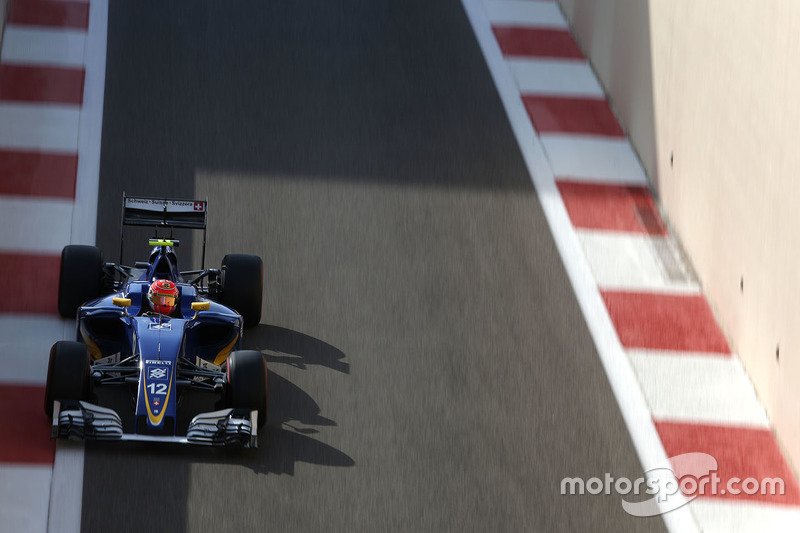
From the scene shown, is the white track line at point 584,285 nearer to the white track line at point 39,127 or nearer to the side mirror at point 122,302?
the side mirror at point 122,302

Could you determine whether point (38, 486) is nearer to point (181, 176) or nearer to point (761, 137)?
point (181, 176)

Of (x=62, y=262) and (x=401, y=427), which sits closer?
(x=401, y=427)

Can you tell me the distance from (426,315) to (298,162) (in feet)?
7.27

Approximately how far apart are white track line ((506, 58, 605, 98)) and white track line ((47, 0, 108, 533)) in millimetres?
3709

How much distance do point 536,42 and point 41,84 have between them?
464cm

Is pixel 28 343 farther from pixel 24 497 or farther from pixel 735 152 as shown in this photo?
pixel 735 152

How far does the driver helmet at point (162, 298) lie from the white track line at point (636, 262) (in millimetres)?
3211

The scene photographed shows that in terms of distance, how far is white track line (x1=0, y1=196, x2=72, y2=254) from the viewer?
880 centimetres

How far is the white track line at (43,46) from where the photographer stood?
36.1 feet

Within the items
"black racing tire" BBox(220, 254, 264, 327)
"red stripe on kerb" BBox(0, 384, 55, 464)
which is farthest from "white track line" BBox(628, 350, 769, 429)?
"red stripe on kerb" BBox(0, 384, 55, 464)

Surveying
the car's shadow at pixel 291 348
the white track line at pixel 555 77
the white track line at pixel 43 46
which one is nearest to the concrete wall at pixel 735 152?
the white track line at pixel 555 77

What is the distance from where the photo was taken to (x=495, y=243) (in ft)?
30.5

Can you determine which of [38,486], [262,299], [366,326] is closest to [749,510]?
[366,326]

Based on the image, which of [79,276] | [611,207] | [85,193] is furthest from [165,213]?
[611,207]
